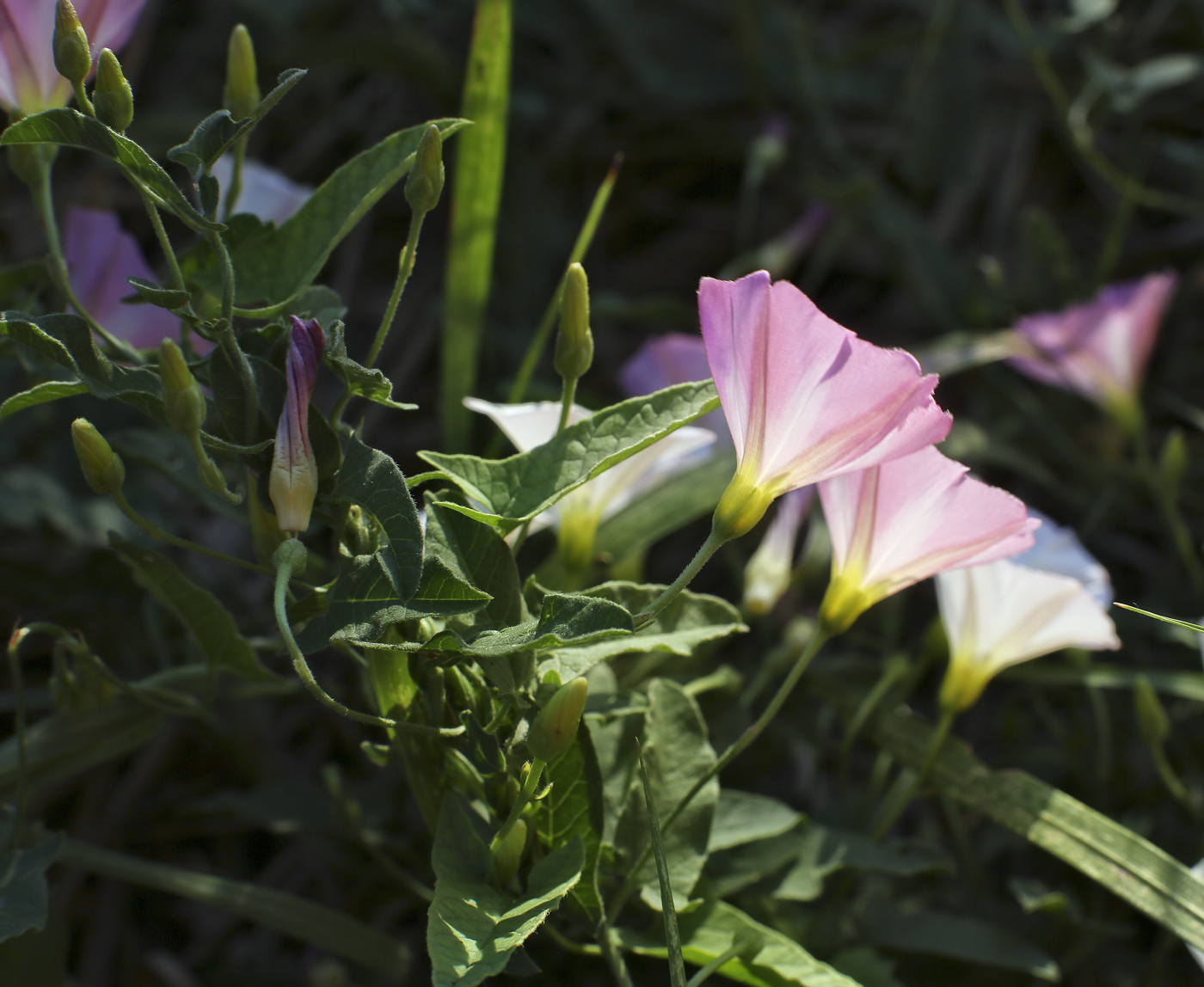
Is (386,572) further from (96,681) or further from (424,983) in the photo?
(424,983)

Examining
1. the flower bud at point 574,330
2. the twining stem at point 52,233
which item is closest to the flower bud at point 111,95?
the twining stem at point 52,233

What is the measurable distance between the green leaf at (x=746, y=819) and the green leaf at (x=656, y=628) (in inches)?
5.0

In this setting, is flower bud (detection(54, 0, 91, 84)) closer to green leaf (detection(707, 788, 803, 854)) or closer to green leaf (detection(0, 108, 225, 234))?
green leaf (detection(0, 108, 225, 234))

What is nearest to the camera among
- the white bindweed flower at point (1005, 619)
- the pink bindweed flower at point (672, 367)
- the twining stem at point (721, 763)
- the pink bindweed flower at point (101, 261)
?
the twining stem at point (721, 763)

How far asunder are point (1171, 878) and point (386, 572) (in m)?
0.49

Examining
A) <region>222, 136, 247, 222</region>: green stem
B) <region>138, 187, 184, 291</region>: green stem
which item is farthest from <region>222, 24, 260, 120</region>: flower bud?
<region>138, 187, 184, 291</region>: green stem

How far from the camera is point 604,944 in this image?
0.49m

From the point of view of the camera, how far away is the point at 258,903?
0.63 m

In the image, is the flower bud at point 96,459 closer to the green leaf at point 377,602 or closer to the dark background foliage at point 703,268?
the green leaf at point 377,602

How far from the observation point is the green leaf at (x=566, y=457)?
44cm

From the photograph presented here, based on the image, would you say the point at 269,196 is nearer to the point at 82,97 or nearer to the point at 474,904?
the point at 82,97

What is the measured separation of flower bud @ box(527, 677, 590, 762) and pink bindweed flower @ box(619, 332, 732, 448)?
55 centimetres

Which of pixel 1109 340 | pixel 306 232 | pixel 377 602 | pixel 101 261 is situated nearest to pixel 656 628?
pixel 377 602

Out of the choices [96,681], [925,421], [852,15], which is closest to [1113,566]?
[925,421]
